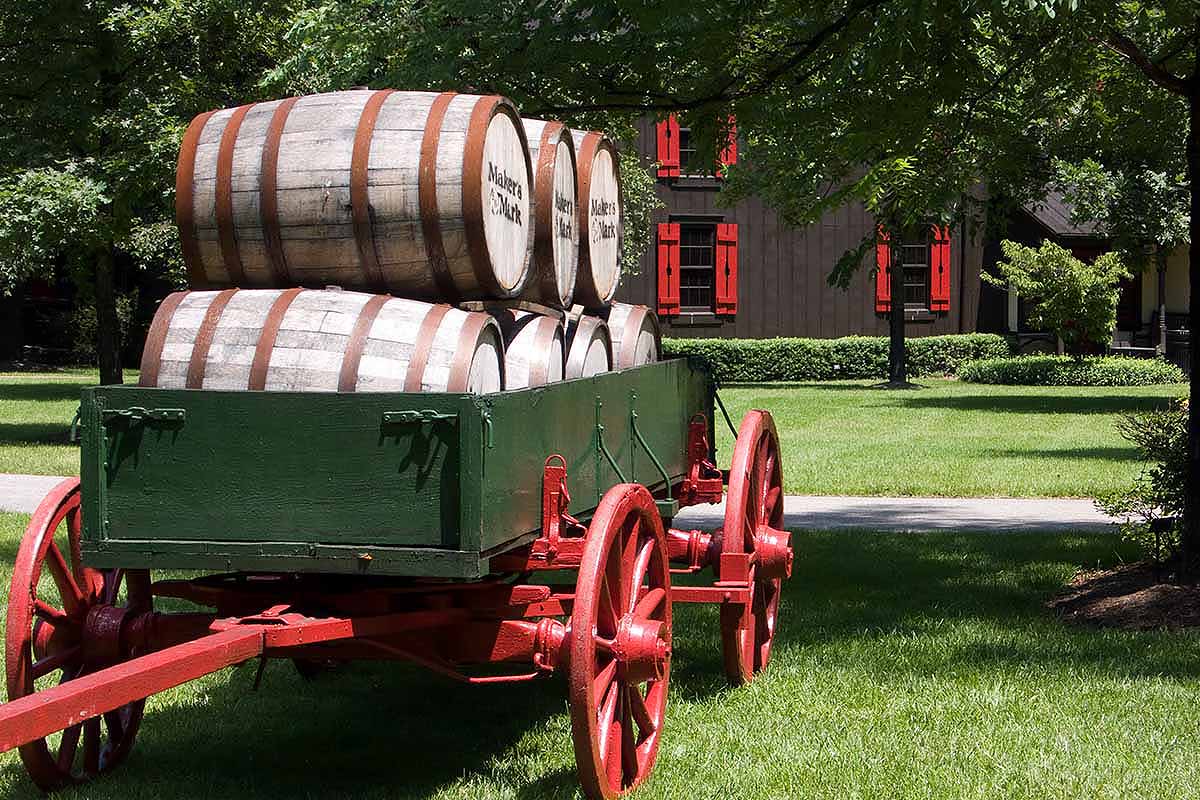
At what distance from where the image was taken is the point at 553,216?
18.6 ft

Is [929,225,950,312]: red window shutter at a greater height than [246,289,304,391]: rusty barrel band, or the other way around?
[929,225,950,312]: red window shutter

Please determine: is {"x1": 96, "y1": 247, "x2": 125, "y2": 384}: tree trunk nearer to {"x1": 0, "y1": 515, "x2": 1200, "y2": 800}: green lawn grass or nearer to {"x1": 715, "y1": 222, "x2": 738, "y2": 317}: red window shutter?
{"x1": 0, "y1": 515, "x2": 1200, "y2": 800}: green lawn grass

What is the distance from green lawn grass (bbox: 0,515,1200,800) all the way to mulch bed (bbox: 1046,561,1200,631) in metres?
0.27

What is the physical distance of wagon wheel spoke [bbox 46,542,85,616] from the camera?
15.8ft

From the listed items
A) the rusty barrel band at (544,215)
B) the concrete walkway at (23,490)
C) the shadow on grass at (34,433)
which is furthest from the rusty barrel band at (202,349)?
the shadow on grass at (34,433)

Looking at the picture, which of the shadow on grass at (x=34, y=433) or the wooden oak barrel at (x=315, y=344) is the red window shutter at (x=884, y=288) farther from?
the wooden oak barrel at (x=315, y=344)

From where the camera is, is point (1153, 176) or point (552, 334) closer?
point (552, 334)

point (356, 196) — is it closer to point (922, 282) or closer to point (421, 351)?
point (421, 351)

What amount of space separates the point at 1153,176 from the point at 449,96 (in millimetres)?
17266

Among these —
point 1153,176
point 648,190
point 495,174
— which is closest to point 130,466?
point 495,174

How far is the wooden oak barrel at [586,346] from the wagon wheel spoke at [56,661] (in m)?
1.94

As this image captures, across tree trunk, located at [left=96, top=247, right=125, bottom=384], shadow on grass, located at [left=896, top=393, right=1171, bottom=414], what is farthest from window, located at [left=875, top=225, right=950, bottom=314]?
tree trunk, located at [left=96, top=247, right=125, bottom=384]

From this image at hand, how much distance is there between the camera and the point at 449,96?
16.8 feet

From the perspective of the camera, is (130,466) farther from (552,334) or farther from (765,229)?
(765,229)
